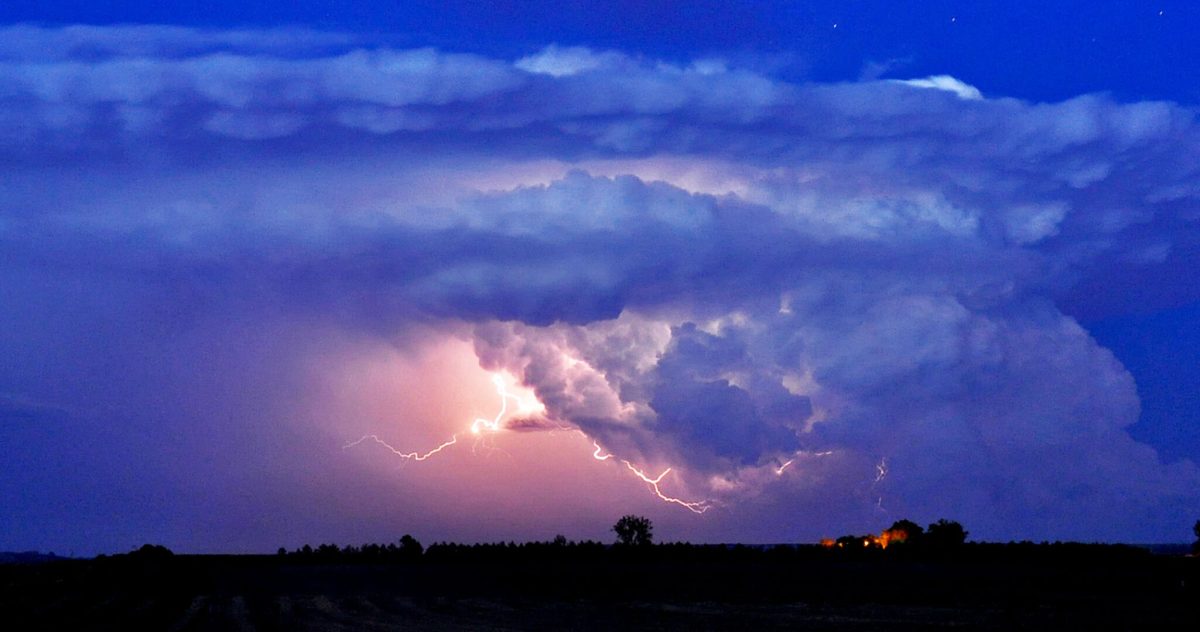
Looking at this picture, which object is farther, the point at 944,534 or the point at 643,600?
the point at 944,534

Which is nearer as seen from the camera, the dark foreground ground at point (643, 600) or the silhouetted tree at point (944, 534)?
the dark foreground ground at point (643, 600)

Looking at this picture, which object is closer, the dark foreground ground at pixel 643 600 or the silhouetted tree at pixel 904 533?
the dark foreground ground at pixel 643 600

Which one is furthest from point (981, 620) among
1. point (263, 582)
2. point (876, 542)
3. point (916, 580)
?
point (876, 542)

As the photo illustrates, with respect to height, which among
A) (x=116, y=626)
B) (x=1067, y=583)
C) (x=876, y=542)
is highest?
(x=876, y=542)

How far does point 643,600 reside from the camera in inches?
2972

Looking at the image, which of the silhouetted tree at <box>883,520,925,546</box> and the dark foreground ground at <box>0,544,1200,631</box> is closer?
the dark foreground ground at <box>0,544,1200,631</box>

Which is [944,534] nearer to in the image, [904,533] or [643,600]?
[904,533]

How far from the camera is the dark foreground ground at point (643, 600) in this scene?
55.7 metres

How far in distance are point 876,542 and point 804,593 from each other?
106 meters

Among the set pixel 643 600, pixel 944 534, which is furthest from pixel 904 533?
pixel 643 600

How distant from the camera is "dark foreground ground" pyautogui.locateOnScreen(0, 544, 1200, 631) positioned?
55.7 metres

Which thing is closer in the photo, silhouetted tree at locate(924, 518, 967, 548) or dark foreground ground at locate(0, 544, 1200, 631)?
dark foreground ground at locate(0, 544, 1200, 631)

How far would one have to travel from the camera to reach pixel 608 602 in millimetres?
74250

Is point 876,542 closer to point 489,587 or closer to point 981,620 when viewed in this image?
point 489,587
